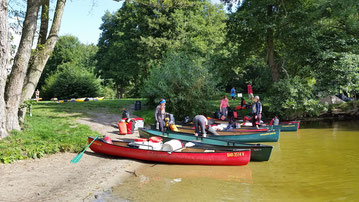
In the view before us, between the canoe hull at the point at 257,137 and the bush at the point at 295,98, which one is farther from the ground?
the bush at the point at 295,98

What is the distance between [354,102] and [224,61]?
36.3 ft

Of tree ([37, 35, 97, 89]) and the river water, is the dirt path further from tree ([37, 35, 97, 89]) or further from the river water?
tree ([37, 35, 97, 89])

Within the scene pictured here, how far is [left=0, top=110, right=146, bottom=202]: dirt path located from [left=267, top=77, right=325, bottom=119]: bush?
14.0 metres

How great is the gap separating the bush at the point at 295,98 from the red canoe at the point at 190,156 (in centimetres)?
1239

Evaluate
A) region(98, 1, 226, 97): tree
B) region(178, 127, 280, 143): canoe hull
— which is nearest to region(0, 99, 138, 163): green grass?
region(178, 127, 280, 143): canoe hull

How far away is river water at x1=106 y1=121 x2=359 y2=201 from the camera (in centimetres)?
682

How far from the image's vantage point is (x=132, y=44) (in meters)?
32.3

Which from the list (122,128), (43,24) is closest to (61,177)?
(122,128)

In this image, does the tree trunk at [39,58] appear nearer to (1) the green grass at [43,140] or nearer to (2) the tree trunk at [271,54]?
(1) the green grass at [43,140]

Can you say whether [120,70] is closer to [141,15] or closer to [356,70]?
[141,15]

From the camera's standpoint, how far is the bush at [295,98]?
20.1m

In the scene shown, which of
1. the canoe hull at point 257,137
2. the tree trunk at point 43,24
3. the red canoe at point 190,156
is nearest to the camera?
the red canoe at point 190,156

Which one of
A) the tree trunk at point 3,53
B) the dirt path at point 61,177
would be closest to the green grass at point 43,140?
the dirt path at point 61,177

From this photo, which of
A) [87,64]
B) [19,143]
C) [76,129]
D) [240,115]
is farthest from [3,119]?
[87,64]
